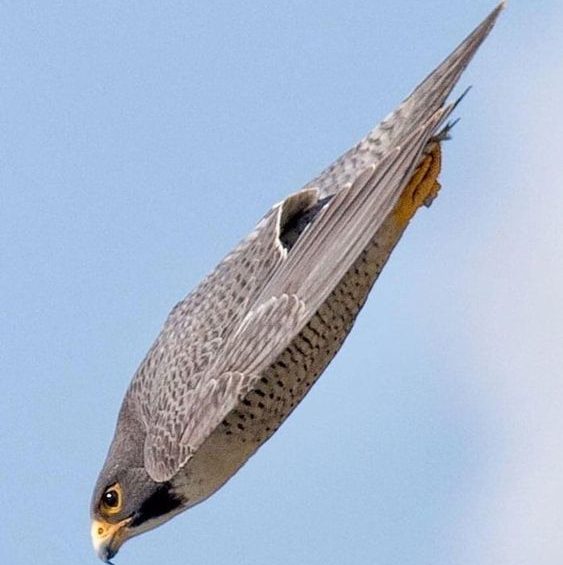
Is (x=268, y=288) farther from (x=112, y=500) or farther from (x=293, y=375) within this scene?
(x=112, y=500)

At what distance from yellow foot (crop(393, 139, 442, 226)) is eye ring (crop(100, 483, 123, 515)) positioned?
8.30ft

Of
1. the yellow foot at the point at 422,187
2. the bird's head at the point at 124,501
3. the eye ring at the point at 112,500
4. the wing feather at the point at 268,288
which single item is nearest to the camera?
the wing feather at the point at 268,288

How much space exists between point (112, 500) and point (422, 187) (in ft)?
9.22

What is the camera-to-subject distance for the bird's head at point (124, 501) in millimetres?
12448

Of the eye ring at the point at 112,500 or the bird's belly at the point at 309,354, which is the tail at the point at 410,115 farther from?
the eye ring at the point at 112,500

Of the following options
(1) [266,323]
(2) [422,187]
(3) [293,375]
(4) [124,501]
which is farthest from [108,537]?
(2) [422,187]

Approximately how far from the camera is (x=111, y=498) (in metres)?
12.7

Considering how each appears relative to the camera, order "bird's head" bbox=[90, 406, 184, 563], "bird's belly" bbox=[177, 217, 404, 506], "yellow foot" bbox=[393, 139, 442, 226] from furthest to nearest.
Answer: "bird's head" bbox=[90, 406, 184, 563] < "yellow foot" bbox=[393, 139, 442, 226] < "bird's belly" bbox=[177, 217, 404, 506]

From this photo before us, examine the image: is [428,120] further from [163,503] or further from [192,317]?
[163,503]

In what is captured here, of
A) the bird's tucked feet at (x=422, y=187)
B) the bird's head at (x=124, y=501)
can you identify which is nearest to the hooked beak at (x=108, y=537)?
the bird's head at (x=124, y=501)

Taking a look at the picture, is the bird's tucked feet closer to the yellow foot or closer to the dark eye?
the yellow foot

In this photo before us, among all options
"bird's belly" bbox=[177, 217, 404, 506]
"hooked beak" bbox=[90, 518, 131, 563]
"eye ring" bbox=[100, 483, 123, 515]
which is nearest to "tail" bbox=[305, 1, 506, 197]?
"bird's belly" bbox=[177, 217, 404, 506]

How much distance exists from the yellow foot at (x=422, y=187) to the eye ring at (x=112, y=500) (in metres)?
2.53

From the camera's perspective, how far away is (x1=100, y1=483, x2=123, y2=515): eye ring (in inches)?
496
